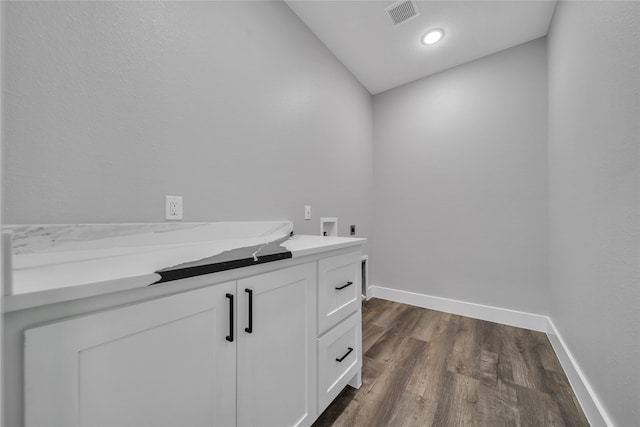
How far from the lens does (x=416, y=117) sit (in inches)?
98.7

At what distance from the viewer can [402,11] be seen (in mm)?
1696

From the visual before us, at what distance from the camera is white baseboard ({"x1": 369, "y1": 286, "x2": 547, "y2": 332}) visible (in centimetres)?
196

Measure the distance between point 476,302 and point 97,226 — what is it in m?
2.73

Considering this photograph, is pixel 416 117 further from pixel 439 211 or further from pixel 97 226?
pixel 97 226

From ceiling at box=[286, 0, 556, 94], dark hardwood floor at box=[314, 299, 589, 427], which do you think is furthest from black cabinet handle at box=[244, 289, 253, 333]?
ceiling at box=[286, 0, 556, 94]

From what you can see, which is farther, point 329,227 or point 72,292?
point 329,227

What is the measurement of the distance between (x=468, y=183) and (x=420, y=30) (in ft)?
4.49

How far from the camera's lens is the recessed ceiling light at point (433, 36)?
6.16 feet

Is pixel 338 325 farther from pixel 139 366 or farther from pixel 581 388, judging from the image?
pixel 581 388

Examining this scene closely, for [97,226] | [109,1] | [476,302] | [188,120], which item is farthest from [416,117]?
[97,226]

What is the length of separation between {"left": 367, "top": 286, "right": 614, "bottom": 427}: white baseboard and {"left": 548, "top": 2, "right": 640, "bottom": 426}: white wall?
0.06 meters

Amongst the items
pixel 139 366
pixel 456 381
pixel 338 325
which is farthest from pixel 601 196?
pixel 139 366

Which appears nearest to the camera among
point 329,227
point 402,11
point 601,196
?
point 601,196

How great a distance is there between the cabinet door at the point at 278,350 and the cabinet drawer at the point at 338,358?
0.17ft
